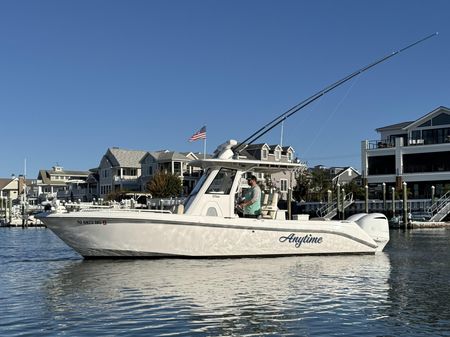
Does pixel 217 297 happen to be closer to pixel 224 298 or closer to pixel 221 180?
pixel 224 298

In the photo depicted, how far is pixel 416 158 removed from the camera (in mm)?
68688

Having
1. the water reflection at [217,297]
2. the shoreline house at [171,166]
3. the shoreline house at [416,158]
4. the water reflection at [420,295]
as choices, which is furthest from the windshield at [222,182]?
the shoreline house at [171,166]

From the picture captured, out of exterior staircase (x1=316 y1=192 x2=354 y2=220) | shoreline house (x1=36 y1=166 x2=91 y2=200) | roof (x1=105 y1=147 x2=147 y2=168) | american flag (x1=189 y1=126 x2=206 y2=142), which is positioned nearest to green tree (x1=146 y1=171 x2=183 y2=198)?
roof (x1=105 y1=147 x2=147 y2=168)

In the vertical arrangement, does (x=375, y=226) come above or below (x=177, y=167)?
below

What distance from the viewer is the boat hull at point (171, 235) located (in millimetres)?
18234

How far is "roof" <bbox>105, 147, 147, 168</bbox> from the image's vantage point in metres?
97.1

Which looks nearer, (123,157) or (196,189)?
(196,189)

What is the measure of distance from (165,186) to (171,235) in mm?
62360

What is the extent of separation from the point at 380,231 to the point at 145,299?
12.9 metres

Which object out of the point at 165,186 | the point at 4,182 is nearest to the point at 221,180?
the point at 165,186

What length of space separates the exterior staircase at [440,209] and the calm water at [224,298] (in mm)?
39929

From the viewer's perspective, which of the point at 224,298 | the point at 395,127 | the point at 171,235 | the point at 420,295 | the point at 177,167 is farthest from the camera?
the point at 177,167

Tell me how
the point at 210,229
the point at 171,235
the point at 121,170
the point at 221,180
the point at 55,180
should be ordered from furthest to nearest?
the point at 55,180 → the point at 121,170 → the point at 221,180 → the point at 210,229 → the point at 171,235

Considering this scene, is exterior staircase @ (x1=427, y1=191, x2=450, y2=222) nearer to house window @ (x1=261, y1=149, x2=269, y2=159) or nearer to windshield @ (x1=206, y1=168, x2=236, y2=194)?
house window @ (x1=261, y1=149, x2=269, y2=159)
